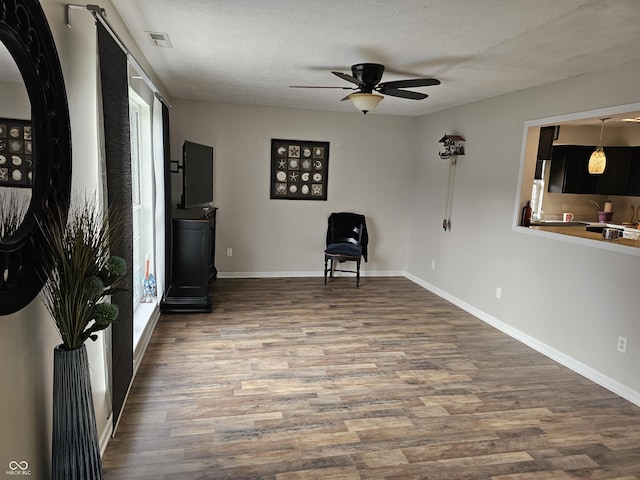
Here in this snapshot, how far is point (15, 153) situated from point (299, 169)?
15.7ft

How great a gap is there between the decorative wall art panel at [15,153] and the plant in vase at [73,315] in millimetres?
173

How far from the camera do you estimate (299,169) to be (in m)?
5.92

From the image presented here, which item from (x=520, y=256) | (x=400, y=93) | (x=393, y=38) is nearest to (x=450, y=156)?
(x=520, y=256)

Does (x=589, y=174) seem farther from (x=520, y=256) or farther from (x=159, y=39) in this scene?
(x=159, y=39)

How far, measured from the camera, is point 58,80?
150 centimetres

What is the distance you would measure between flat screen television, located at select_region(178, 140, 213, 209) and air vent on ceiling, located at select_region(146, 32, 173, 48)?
1.05 meters

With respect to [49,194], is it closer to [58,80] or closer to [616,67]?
[58,80]

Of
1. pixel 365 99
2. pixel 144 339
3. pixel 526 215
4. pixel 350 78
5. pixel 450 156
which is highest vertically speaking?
pixel 350 78

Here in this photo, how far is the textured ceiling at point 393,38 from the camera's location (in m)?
2.23

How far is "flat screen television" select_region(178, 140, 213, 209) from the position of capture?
4039 millimetres

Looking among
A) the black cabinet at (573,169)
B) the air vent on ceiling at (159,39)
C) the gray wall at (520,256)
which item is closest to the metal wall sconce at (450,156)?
the gray wall at (520,256)

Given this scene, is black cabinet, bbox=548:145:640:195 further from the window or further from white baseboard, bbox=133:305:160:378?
white baseboard, bbox=133:305:160:378

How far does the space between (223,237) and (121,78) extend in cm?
368

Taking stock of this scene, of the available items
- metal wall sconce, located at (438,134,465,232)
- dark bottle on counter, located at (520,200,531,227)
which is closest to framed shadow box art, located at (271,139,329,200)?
metal wall sconce, located at (438,134,465,232)
